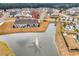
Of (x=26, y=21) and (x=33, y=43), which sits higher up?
(x=26, y=21)

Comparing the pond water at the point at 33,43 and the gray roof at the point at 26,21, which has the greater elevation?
the gray roof at the point at 26,21

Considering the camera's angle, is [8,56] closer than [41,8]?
Yes

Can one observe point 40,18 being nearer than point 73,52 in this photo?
No

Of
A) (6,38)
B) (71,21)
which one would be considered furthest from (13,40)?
(71,21)

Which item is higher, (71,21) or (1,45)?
(71,21)

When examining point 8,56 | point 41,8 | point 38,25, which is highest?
point 41,8

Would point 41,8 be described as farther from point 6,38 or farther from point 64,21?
point 6,38

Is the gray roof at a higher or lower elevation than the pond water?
higher

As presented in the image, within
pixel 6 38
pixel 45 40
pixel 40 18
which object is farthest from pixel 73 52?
pixel 6 38

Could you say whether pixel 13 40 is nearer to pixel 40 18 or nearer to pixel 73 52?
pixel 40 18
